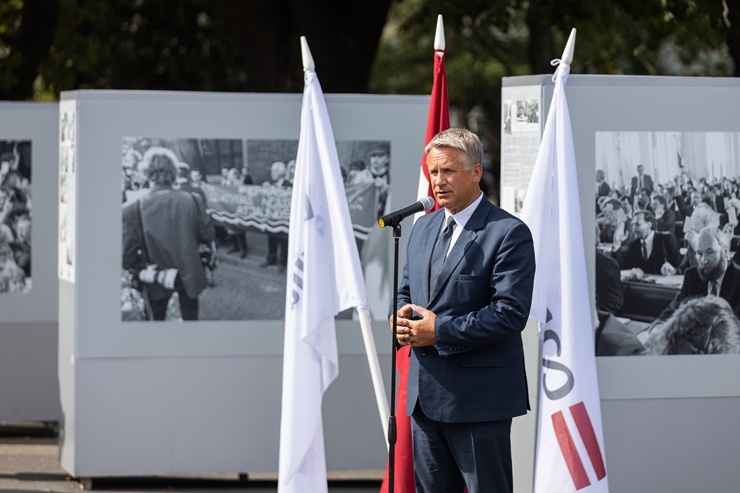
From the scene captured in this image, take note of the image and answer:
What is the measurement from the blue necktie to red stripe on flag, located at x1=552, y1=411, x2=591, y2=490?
1.25m

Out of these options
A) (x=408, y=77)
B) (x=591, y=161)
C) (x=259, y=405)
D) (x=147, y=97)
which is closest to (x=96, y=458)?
(x=259, y=405)

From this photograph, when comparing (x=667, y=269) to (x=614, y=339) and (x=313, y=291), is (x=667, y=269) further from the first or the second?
(x=313, y=291)

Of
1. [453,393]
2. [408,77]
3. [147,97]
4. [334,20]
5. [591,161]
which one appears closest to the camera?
[453,393]

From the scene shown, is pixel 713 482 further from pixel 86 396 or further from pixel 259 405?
pixel 86 396

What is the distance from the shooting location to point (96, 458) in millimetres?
8461

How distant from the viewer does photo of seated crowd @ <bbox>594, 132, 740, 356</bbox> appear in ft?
22.7

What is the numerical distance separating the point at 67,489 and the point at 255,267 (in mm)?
1796

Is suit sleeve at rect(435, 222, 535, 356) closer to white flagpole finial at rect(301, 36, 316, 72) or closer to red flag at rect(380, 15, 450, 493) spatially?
red flag at rect(380, 15, 450, 493)

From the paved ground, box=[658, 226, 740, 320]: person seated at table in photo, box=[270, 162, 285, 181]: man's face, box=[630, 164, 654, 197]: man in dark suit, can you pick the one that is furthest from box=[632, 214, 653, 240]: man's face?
the paved ground

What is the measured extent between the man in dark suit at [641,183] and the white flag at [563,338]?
63cm

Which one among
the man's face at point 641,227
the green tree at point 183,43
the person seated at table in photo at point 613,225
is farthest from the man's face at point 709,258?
the green tree at point 183,43

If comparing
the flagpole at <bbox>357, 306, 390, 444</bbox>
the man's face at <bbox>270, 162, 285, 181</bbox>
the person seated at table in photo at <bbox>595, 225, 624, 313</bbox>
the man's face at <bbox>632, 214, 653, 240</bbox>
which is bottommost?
the flagpole at <bbox>357, 306, 390, 444</bbox>

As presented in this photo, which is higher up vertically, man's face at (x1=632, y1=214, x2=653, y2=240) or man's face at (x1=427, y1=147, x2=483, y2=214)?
man's face at (x1=427, y1=147, x2=483, y2=214)

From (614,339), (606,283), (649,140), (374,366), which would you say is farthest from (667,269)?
(374,366)
